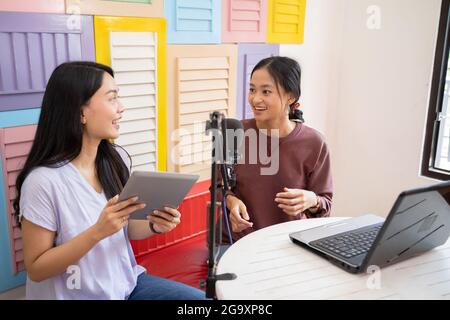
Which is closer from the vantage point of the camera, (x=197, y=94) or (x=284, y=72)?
(x=284, y=72)

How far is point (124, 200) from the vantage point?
1.07 metres

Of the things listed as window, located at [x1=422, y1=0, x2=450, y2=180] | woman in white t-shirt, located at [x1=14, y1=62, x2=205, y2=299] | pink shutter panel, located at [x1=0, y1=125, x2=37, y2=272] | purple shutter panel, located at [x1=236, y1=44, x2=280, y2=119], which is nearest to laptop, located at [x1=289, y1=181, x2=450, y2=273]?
woman in white t-shirt, located at [x1=14, y1=62, x2=205, y2=299]

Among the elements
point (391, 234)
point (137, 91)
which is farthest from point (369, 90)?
point (391, 234)

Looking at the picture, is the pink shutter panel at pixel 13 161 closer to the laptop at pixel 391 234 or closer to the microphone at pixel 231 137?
the microphone at pixel 231 137

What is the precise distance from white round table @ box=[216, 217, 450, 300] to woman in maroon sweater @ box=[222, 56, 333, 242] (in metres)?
0.43

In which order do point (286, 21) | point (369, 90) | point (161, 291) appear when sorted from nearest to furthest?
point (161, 291), point (286, 21), point (369, 90)

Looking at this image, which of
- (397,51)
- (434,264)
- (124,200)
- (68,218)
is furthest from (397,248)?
(397,51)

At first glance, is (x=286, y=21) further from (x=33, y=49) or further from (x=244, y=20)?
(x=33, y=49)

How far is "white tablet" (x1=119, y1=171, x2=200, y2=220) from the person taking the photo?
998mm

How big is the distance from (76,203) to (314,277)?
2.16ft

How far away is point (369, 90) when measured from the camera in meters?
2.57

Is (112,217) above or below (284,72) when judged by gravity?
below

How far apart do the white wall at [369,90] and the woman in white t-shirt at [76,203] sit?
1.41 m

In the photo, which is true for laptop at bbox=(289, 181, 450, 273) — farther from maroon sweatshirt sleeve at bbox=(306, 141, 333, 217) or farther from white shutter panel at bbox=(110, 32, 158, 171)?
white shutter panel at bbox=(110, 32, 158, 171)
